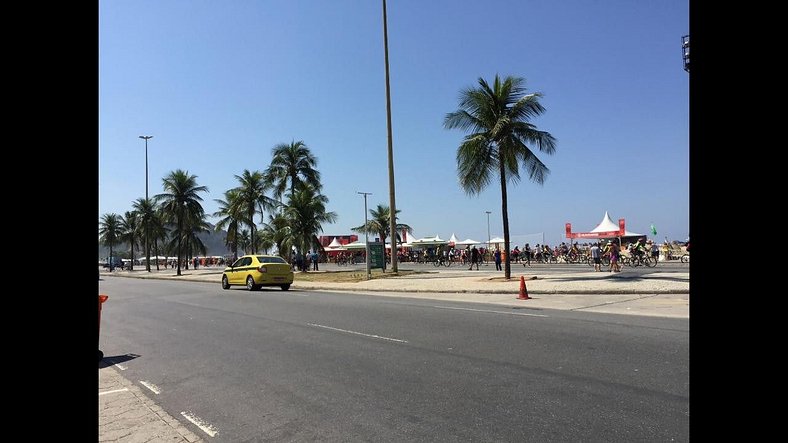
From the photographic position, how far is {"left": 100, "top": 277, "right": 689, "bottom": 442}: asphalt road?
4.91 m

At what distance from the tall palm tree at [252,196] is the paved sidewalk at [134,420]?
40932mm

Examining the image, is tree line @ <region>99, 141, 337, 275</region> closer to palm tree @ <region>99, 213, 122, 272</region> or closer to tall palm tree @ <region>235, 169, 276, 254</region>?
tall palm tree @ <region>235, 169, 276, 254</region>

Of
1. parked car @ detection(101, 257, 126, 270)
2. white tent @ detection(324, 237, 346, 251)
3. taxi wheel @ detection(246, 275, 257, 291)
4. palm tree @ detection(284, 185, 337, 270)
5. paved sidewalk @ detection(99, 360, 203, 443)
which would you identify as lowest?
parked car @ detection(101, 257, 126, 270)

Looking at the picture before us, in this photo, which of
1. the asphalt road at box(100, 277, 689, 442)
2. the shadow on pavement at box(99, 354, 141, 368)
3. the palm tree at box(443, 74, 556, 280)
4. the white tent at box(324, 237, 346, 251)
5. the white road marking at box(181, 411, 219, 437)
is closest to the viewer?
the asphalt road at box(100, 277, 689, 442)

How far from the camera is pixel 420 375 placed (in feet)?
22.5

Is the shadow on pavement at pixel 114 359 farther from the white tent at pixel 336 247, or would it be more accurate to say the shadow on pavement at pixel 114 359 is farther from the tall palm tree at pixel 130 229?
the tall palm tree at pixel 130 229

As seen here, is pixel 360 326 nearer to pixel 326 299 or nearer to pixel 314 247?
pixel 326 299

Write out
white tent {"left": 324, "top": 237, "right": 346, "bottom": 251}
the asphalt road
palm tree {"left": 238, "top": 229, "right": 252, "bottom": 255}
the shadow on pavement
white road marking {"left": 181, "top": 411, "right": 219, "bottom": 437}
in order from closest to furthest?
the asphalt road → white road marking {"left": 181, "top": 411, "right": 219, "bottom": 437} → the shadow on pavement → palm tree {"left": 238, "top": 229, "right": 252, "bottom": 255} → white tent {"left": 324, "top": 237, "right": 346, "bottom": 251}

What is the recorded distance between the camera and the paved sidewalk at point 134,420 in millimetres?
4910

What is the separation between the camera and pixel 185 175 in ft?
164

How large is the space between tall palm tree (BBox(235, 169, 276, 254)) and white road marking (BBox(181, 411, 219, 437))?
42.0m

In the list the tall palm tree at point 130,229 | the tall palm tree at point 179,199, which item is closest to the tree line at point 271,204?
the tall palm tree at point 179,199

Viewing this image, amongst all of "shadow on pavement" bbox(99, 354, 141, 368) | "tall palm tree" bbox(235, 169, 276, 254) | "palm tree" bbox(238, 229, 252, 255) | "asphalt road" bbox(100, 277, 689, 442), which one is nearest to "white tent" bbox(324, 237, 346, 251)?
"palm tree" bbox(238, 229, 252, 255)
